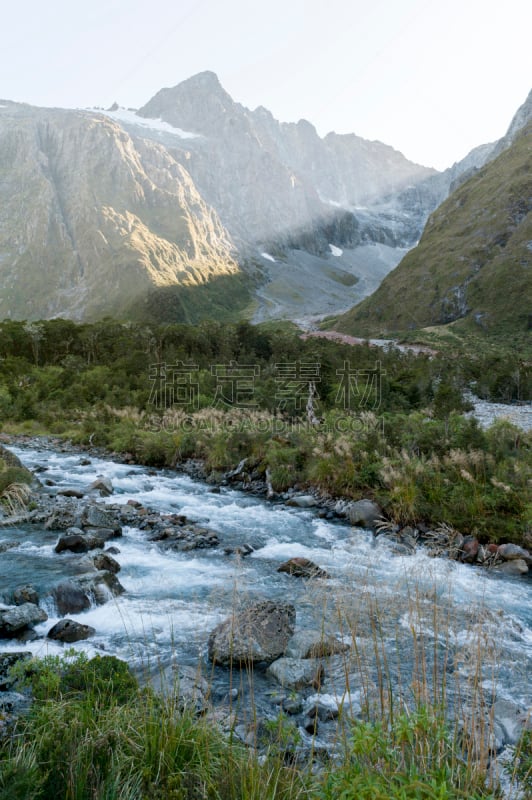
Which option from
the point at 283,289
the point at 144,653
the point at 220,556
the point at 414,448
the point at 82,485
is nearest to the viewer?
the point at 144,653

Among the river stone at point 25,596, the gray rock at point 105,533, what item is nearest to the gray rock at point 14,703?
the river stone at point 25,596

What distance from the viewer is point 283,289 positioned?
7008 inches

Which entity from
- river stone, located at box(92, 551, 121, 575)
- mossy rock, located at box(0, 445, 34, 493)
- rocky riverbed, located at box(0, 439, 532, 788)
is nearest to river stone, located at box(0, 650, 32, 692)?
rocky riverbed, located at box(0, 439, 532, 788)

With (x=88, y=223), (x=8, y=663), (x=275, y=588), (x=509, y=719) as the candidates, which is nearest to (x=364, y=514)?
(x=275, y=588)

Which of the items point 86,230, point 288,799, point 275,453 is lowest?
point 275,453

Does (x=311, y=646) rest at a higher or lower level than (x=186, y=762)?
lower

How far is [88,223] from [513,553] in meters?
167

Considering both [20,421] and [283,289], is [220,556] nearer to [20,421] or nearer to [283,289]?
[20,421]

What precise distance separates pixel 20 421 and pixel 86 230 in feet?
464

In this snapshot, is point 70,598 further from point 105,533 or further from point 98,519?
point 98,519

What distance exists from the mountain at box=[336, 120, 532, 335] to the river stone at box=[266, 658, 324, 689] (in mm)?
63144

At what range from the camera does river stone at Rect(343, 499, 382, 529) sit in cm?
1241

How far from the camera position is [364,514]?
1257 cm

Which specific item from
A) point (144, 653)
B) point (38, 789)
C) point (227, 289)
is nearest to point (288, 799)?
point (38, 789)
